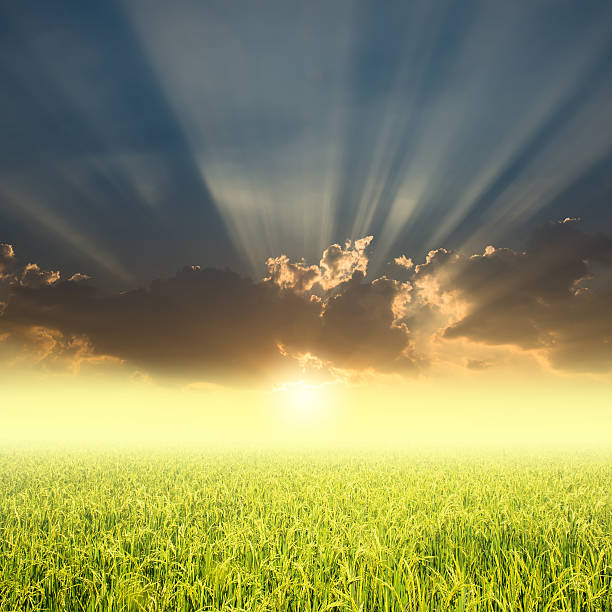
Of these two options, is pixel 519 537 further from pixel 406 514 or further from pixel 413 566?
pixel 413 566

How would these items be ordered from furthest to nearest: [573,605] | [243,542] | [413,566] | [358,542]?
[358,542]
[243,542]
[413,566]
[573,605]

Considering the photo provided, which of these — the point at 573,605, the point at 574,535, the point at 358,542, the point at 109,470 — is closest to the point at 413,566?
the point at 358,542

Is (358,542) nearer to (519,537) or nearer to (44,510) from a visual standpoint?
(519,537)

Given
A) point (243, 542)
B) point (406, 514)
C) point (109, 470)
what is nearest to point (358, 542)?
point (243, 542)

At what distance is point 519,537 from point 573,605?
283cm

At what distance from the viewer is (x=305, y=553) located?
7766mm

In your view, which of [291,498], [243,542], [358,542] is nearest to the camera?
[243,542]

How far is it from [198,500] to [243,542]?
6378mm

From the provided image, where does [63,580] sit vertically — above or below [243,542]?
below

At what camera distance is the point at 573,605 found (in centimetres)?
680

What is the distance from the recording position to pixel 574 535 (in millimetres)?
9867

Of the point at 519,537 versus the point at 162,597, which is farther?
the point at 519,537

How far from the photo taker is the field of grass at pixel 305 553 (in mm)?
6281

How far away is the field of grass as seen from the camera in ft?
20.6
